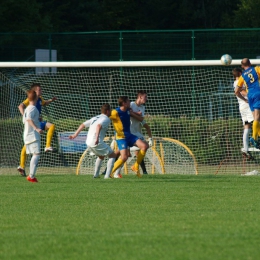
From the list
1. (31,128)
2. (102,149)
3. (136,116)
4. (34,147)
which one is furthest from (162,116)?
(34,147)

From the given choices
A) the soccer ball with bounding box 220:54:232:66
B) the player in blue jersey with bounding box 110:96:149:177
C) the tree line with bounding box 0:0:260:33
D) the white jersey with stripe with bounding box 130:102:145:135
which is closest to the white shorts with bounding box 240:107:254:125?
the soccer ball with bounding box 220:54:232:66

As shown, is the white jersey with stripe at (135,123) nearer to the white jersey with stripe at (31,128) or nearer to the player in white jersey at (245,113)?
the player in white jersey at (245,113)

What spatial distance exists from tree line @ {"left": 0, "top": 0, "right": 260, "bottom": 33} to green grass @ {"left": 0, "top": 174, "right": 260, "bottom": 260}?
24.1 m

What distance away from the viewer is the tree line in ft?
124

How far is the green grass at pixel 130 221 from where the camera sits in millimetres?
7062

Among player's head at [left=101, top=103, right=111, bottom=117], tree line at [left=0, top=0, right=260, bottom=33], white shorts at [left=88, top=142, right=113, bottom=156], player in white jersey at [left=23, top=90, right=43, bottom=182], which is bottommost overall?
white shorts at [left=88, top=142, right=113, bottom=156]

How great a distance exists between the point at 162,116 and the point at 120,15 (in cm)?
3082

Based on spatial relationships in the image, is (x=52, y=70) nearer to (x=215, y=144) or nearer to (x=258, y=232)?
(x=215, y=144)

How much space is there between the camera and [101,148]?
16.2m

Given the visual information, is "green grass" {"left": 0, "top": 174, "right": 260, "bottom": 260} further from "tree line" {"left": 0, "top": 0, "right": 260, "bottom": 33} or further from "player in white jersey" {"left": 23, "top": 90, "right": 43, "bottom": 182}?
"tree line" {"left": 0, "top": 0, "right": 260, "bottom": 33}

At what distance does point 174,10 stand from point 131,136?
35.2 m

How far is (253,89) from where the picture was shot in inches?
651

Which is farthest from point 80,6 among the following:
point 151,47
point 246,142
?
point 246,142

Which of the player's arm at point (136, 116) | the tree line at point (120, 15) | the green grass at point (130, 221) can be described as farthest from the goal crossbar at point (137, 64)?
the tree line at point (120, 15)
